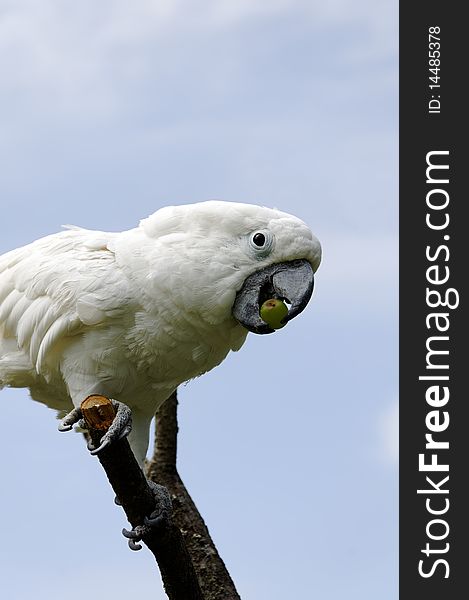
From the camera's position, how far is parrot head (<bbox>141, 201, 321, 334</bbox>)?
195 inches

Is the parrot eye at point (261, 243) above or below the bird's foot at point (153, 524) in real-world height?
above

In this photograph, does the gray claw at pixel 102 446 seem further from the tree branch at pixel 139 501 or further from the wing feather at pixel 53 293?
the wing feather at pixel 53 293

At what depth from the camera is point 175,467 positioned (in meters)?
6.93

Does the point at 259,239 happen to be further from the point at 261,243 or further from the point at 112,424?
the point at 112,424

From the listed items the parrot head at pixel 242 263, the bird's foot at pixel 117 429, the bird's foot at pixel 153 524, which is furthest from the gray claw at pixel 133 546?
the parrot head at pixel 242 263

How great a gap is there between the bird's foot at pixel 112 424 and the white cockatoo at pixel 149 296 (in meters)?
0.01

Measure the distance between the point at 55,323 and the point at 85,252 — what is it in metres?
0.38

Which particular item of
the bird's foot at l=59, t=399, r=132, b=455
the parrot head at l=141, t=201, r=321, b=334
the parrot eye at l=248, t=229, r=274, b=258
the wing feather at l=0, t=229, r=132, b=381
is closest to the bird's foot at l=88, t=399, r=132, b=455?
the bird's foot at l=59, t=399, r=132, b=455

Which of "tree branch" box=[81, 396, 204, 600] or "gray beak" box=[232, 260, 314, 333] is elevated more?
"gray beak" box=[232, 260, 314, 333]

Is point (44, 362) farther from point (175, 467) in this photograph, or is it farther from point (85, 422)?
point (175, 467)

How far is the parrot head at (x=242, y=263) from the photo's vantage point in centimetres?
495

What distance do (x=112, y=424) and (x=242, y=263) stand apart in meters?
0.90

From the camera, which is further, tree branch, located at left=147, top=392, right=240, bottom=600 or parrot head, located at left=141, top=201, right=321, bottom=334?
tree branch, located at left=147, top=392, right=240, bottom=600

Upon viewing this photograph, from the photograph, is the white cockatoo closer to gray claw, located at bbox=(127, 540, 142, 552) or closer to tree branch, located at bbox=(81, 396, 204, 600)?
tree branch, located at bbox=(81, 396, 204, 600)
